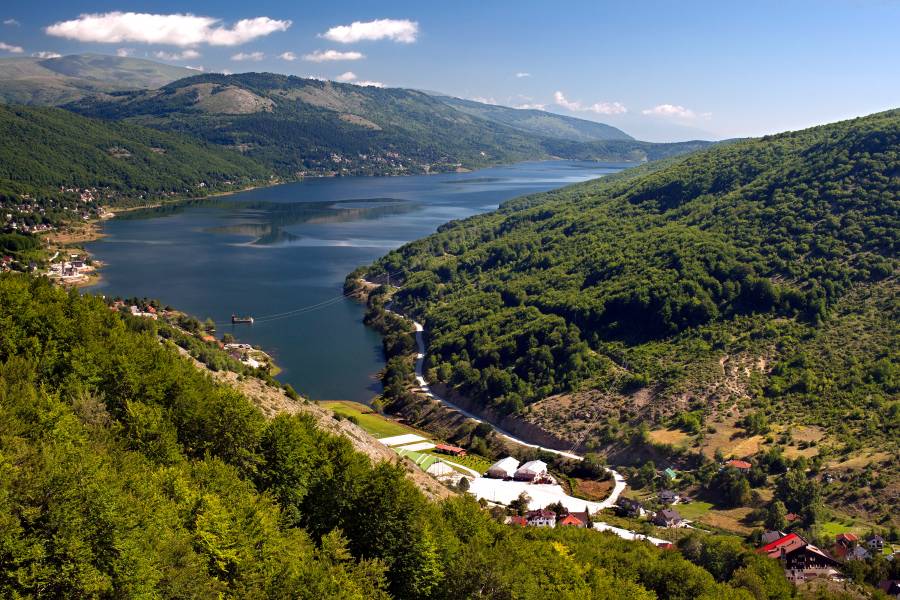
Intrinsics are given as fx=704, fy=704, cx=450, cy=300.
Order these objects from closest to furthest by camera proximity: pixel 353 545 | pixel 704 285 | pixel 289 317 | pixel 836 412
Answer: pixel 353 545, pixel 836 412, pixel 704 285, pixel 289 317

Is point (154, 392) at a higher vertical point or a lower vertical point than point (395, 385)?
higher

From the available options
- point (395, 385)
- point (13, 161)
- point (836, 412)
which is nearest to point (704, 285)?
point (836, 412)

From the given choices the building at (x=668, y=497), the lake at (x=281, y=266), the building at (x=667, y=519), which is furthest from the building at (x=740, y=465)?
the lake at (x=281, y=266)

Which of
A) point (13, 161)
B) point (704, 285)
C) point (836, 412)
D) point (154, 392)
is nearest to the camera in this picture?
point (154, 392)

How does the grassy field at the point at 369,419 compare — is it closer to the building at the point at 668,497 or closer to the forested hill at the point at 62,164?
the building at the point at 668,497

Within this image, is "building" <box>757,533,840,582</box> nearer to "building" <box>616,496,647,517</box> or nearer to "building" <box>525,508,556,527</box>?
"building" <box>616,496,647,517</box>

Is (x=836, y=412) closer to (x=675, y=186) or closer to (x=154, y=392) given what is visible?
(x=154, y=392)
